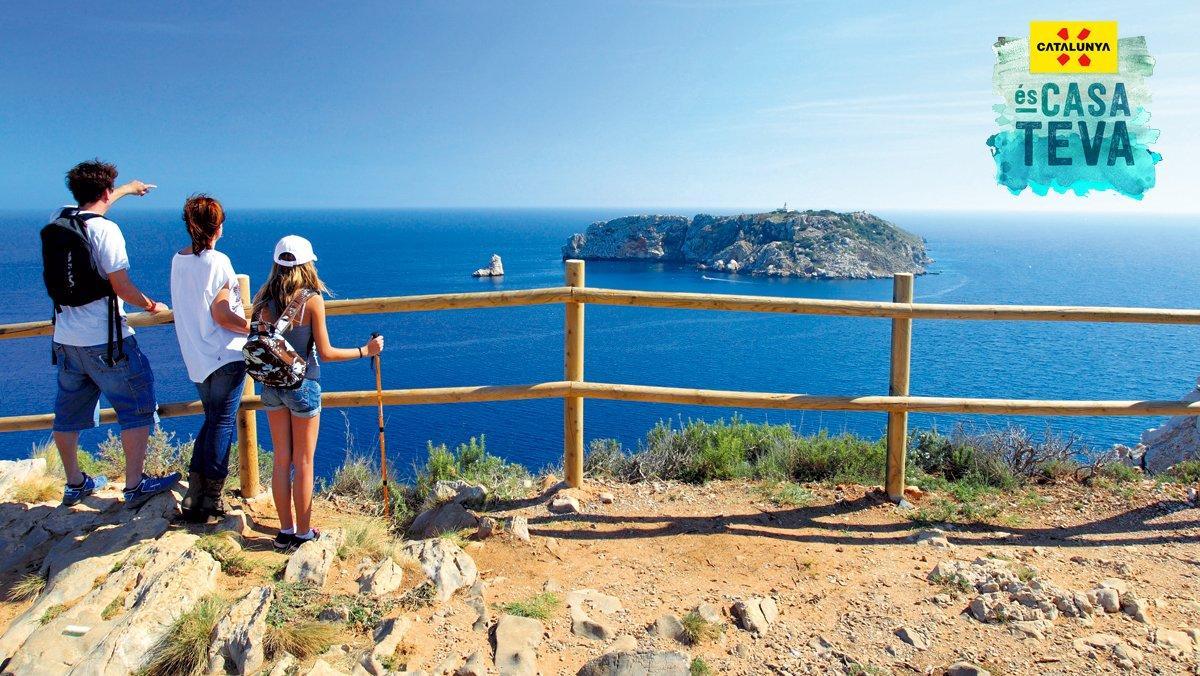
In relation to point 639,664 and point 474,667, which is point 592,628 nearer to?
point 639,664

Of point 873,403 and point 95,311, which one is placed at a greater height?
point 95,311

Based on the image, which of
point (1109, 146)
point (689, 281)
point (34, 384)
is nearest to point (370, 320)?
point (34, 384)

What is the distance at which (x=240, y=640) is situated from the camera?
3.31 m

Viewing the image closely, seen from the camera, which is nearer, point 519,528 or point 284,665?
point 284,665

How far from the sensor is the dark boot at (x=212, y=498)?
4.46 meters

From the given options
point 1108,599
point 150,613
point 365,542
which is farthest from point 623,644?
point 1108,599

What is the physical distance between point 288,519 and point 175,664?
3.48ft

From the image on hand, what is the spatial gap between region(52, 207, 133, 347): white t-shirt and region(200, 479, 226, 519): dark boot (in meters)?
0.98

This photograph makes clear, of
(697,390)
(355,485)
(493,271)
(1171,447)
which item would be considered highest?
(697,390)

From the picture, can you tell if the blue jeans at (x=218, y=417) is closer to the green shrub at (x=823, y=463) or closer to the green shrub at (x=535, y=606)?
the green shrub at (x=535, y=606)

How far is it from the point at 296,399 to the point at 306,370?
16cm

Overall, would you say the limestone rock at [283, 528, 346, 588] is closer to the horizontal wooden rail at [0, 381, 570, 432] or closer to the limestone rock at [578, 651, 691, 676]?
the horizontal wooden rail at [0, 381, 570, 432]

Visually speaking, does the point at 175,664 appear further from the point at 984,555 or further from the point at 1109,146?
the point at 1109,146

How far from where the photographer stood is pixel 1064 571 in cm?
436
